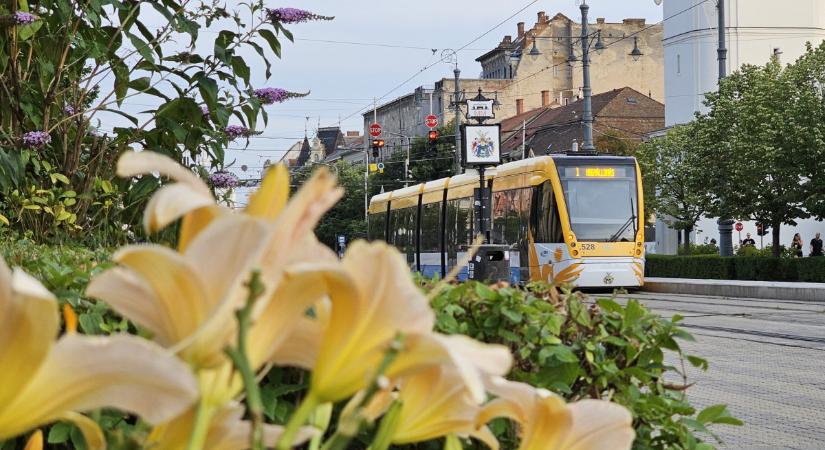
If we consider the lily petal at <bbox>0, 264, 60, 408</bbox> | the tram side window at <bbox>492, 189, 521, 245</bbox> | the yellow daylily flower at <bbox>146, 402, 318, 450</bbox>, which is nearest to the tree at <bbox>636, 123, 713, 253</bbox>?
the tram side window at <bbox>492, 189, 521, 245</bbox>

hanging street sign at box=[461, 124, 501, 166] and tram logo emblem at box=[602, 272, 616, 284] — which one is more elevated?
hanging street sign at box=[461, 124, 501, 166]

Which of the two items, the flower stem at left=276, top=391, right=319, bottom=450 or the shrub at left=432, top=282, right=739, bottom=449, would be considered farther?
the shrub at left=432, top=282, right=739, bottom=449

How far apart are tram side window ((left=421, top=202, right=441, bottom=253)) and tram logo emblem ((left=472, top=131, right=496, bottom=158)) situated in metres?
6.68

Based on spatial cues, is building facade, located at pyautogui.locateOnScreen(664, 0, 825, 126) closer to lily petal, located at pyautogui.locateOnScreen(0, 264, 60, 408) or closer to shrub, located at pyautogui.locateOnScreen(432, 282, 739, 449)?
shrub, located at pyautogui.locateOnScreen(432, 282, 739, 449)

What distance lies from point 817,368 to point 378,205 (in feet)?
89.9

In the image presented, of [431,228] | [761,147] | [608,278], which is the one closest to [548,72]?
[761,147]

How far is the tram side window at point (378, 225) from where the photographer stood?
3853 cm

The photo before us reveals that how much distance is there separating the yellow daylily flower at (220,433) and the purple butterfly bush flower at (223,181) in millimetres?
6657

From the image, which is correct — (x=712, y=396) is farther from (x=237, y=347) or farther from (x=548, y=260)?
(x=548, y=260)

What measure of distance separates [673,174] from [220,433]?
53493mm

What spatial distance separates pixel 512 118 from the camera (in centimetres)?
10188

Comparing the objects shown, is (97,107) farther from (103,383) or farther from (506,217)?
(506,217)

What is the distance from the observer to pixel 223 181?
7613 millimetres

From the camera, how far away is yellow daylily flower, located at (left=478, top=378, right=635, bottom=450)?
1.20 m
